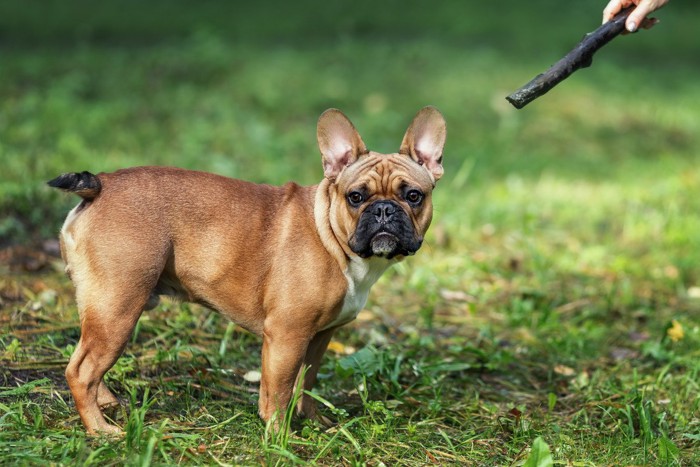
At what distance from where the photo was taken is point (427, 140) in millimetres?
4574

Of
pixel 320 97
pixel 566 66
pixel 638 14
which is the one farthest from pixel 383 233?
pixel 320 97

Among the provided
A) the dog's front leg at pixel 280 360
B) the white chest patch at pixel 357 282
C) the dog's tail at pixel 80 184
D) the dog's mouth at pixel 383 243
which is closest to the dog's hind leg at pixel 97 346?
the dog's tail at pixel 80 184

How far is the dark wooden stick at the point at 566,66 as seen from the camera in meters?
4.22

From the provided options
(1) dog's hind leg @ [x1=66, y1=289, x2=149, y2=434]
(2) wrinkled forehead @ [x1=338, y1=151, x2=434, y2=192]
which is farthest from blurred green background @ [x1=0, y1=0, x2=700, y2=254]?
(2) wrinkled forehead @ [x1=338, y1=151, x2=434, y2=192]

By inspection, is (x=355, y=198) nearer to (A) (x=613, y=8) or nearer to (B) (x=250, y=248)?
(B) (x=250, y=248)

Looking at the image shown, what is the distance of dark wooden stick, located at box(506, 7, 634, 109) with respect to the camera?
4219 millimetres

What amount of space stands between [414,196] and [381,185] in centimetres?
18

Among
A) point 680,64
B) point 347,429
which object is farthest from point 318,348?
point 680,64

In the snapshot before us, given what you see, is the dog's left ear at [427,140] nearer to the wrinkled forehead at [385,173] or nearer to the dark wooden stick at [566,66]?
the wrinkled forehead at [385,173]

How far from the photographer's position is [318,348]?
4535mm

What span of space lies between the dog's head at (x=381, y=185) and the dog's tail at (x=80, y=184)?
1.09 metres

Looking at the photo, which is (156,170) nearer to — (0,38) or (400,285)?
(400,285)

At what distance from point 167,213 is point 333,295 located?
85 centimetres

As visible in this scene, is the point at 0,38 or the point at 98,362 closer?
the point at 98,362
